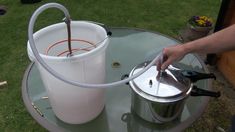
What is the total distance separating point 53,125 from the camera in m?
0.99

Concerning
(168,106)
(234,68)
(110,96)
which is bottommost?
(234,68)

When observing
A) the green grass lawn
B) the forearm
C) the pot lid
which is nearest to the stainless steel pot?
the pot lid

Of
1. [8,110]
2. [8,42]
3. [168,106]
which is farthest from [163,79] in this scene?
[8,42]

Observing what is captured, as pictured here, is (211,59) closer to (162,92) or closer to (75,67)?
(162,92)

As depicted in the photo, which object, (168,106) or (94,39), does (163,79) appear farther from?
(94,39)

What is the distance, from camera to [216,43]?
93 centimetres

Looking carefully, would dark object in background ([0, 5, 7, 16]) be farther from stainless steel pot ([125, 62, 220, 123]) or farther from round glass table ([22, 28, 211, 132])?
stainless steel pot ([125, 62, 220, 123])

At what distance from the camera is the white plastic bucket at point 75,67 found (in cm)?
87

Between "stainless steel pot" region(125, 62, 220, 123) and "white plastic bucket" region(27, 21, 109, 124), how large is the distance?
0.14 m

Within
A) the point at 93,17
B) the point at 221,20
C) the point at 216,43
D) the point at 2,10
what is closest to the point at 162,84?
the point at 216,43

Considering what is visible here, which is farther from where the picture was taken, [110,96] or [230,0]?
[230,0]

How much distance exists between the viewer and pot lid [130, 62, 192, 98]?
900 mm

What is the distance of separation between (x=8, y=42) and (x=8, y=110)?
85cm

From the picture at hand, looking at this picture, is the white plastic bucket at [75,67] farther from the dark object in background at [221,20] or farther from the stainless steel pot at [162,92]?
the dark object in background at [221,20]
